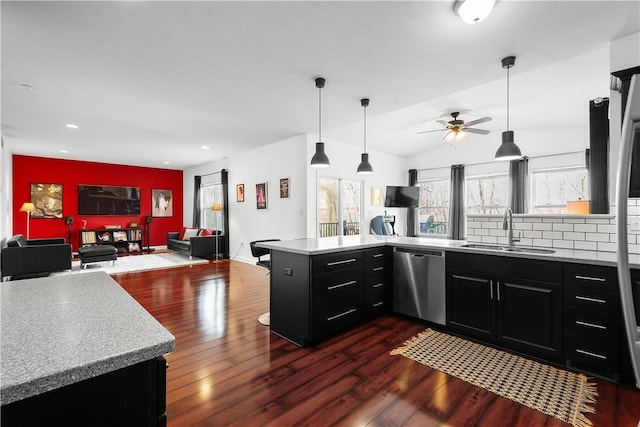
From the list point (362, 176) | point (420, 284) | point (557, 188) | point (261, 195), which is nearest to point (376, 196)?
point (362, 176)

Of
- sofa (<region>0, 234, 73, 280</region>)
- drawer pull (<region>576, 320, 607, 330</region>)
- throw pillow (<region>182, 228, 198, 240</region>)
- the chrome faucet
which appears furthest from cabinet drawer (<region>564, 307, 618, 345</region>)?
throw pillow (<region>182, 228, 198, 240</region>)

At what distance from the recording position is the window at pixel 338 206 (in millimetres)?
6105

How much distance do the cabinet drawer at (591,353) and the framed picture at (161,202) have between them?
9970 mm

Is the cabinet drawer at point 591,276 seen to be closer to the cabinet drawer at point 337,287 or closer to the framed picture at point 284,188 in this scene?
the cabinet drawer at point 337,287

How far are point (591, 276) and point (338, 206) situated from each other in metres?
4.56

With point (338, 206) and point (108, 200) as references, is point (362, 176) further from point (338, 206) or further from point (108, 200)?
point (108, 200)

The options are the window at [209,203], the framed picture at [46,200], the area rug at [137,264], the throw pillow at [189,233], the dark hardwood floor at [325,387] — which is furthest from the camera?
the window at [209,203]

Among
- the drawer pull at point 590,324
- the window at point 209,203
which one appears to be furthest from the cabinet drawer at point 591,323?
the window at point 209,203

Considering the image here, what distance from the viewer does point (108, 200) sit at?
8492 millimetres

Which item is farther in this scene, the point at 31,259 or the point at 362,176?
the point at 362,176

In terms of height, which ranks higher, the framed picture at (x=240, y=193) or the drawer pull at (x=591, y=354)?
the framed picture at (x=240, y=193)

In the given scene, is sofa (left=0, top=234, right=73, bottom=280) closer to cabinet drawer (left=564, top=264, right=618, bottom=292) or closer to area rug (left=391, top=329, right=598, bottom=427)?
area rug (left=391, top=329, right=598, bottom=427)

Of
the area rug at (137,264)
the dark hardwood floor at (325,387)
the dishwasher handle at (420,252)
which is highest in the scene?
the dishwasher handle at (420,252)

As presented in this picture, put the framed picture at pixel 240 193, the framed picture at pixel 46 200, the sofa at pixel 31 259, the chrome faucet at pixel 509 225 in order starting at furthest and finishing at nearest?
the framed picture at pixel 46 200 < the framed picture at pixel 240 193 < the sofa at pixel 31 259 < the chrome faucet at pixel 509 225
